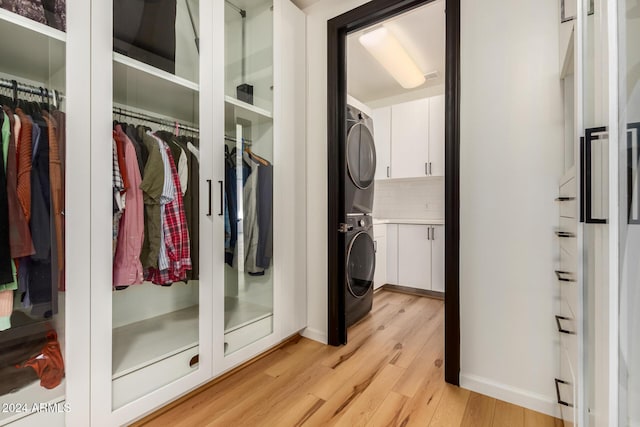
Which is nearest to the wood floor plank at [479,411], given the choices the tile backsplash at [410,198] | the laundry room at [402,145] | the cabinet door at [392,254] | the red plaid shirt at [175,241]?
the laundry room at [402,145]

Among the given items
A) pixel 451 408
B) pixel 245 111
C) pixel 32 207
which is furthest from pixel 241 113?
pixel 451 408

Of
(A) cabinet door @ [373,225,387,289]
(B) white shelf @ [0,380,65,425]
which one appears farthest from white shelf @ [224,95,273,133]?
(A) cabinet door @ [373,225,387,289]

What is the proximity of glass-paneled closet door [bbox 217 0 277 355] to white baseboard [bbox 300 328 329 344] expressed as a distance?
1.30 ft

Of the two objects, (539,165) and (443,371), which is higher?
(539,165)

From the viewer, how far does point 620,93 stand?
1.92ft

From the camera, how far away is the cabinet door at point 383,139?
3.73m

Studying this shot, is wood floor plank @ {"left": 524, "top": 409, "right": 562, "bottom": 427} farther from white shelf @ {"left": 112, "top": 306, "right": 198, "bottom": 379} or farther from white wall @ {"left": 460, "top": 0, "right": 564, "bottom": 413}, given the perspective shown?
white shelf @ {"left": 112, "top": 306, "right": 198, "bottom": 379}

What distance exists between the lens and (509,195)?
1.56m

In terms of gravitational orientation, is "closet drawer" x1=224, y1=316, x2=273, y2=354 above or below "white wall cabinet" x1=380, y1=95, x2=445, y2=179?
below

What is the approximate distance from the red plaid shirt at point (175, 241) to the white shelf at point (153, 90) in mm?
218

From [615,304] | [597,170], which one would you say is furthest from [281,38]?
[615,304]

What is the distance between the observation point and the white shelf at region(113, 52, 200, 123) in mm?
1336

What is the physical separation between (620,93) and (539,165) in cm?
104

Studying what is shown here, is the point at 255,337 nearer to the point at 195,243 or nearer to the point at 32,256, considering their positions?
the point at 195,243
